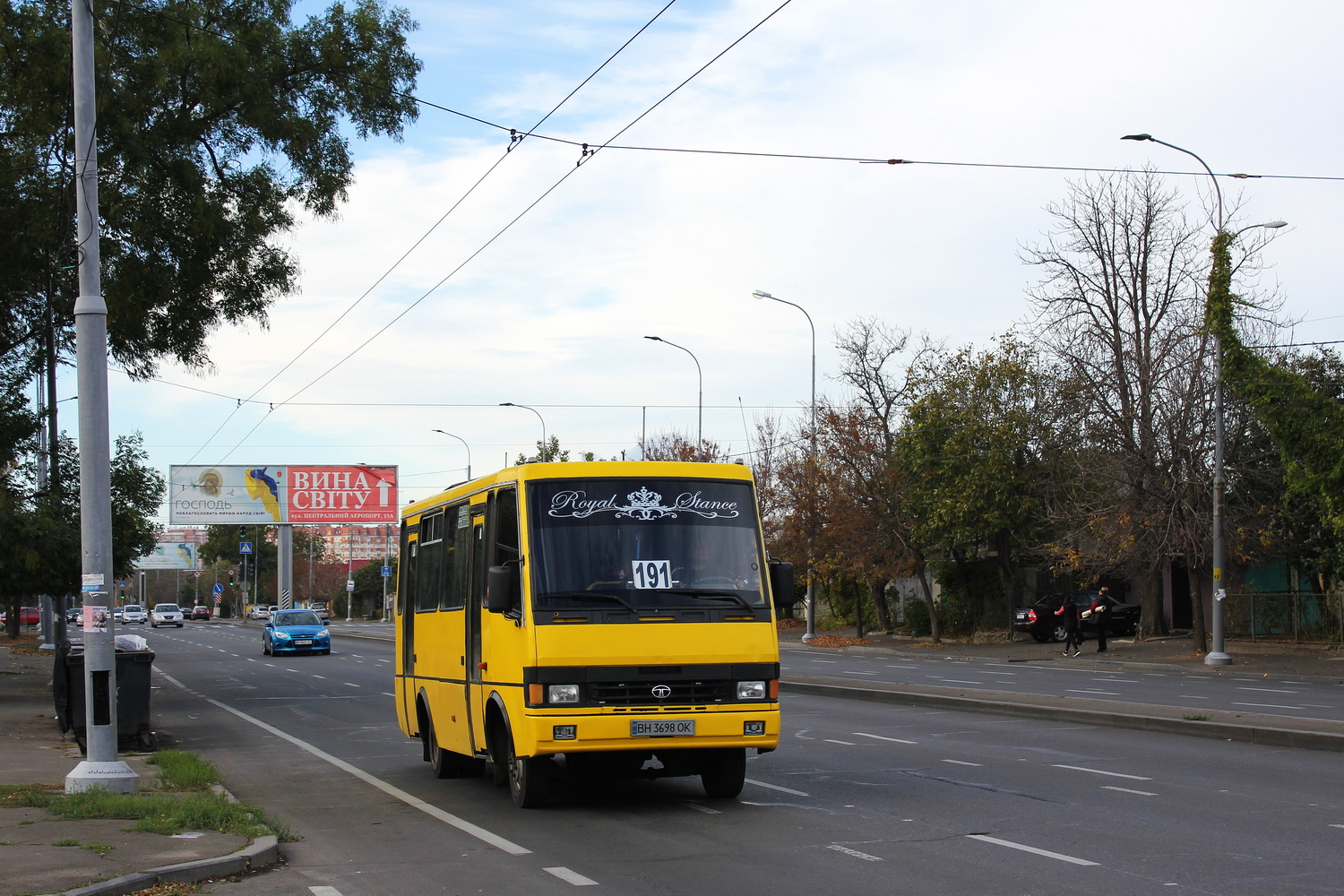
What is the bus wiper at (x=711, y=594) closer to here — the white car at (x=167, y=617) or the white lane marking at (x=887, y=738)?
the white lane marking at (x=887, y=738)

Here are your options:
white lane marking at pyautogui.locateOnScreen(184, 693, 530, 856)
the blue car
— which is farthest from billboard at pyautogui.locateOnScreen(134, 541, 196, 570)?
white lane marking at pyautogui.locateOnScreen(184, 693, 530, 856)

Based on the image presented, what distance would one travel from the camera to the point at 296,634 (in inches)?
1639

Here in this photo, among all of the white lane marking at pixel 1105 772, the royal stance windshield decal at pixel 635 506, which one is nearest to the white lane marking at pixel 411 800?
the royal stance windshield decal at pixel 635 506

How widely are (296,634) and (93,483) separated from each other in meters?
30.9

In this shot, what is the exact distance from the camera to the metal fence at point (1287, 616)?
33.2 m

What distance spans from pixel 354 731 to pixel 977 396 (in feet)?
86.9

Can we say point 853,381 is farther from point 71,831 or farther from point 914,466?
point 71,831

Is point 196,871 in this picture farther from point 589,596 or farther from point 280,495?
point 280,495

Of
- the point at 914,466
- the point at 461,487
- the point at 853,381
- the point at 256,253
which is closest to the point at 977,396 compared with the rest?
the point at 914,466

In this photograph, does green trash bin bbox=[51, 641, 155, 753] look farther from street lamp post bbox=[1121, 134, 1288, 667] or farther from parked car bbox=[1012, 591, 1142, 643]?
parked car bbox=[1012, 591, 1142, 643]

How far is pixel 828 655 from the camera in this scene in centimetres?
3878

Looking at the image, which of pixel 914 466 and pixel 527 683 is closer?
pixel 527 683

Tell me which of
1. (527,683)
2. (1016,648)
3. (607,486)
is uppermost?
(607,486)

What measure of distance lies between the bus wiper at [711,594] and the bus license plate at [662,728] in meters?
0.99
